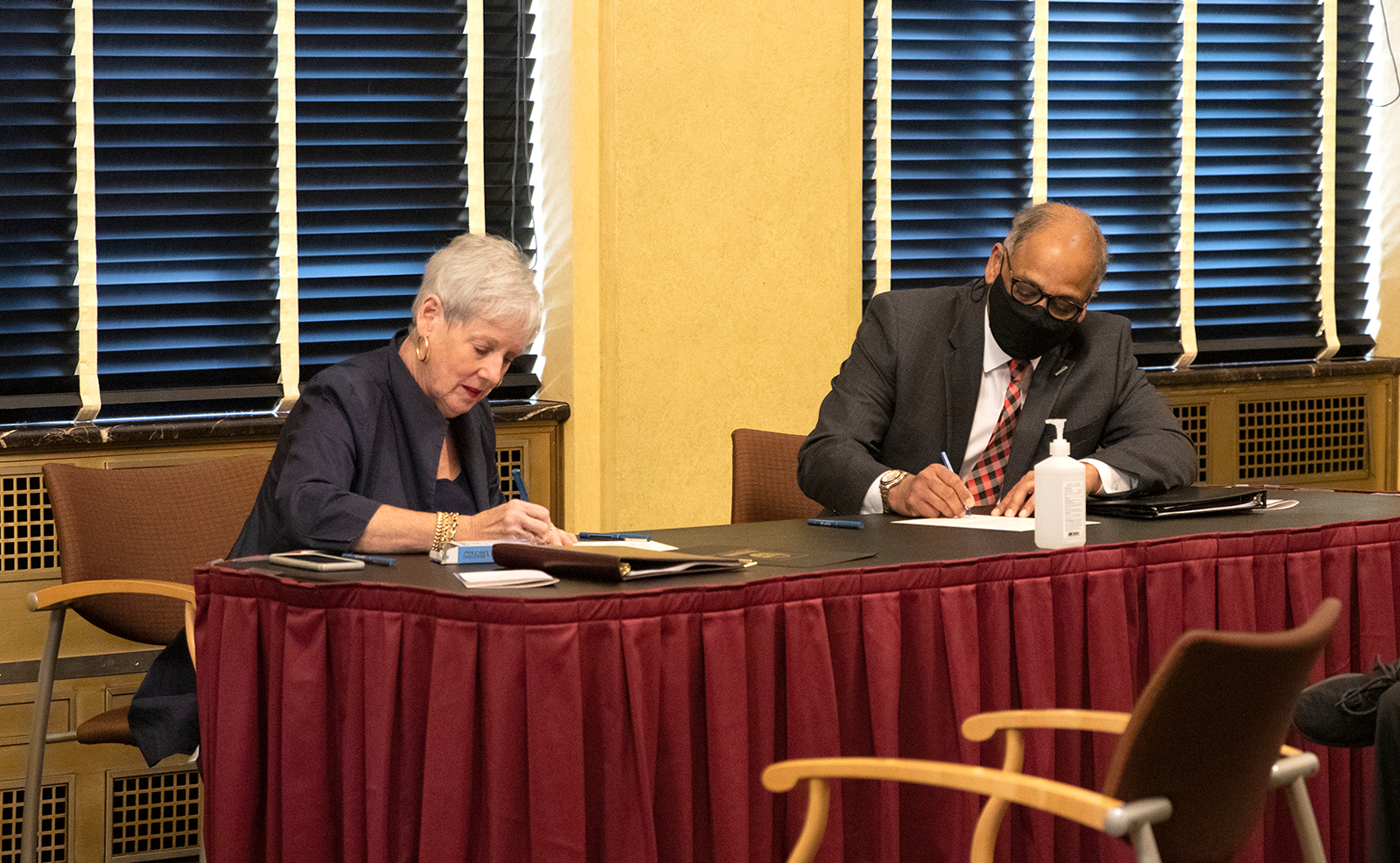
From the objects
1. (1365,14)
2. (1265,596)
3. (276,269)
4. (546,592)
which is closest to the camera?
(546,592)

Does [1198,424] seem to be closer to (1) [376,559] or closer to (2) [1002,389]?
(2) [1002,389]

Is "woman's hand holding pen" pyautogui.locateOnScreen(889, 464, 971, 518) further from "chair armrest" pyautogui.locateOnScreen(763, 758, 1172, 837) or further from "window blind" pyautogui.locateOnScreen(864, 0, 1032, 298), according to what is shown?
"window blind" pyautogui.locateOnScreen(864, 0, 1032, 298)

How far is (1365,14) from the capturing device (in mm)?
4832

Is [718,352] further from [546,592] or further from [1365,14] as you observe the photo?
[1365,14]

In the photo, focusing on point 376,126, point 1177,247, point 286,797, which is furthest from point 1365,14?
point 286,797

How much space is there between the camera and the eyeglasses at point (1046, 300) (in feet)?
9.48

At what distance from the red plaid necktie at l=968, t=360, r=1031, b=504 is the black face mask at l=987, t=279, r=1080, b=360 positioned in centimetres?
6

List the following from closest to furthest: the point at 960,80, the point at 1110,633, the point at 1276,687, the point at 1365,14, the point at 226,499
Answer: the point at 1276,687 → the point at 1110,633 → the point at 226,499 → the point at 960,80 → the point at 1365,14

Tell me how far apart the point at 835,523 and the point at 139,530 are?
1519mm

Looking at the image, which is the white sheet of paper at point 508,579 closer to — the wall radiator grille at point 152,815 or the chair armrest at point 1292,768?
the chair armrest at point 1292,768

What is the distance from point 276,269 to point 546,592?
7.08ft

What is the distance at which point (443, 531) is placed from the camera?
2.21 m

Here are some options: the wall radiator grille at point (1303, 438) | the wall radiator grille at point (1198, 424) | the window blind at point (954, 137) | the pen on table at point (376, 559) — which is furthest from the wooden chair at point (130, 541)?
the wall radiator grille at point (1303, 438)

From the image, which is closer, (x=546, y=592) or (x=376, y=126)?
(x=546, y=592)
